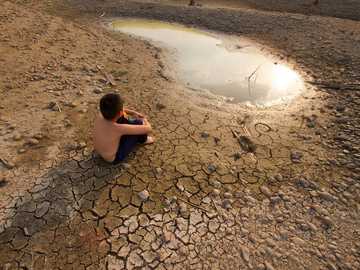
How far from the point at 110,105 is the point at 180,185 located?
1.19m

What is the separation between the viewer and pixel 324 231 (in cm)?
265

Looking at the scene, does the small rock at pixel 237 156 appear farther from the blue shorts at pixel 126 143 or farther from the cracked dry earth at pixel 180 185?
the blue shorts at pixel 126 143

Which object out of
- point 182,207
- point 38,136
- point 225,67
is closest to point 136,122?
point 182,207

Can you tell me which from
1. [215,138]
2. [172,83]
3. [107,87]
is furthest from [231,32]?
[215,138]

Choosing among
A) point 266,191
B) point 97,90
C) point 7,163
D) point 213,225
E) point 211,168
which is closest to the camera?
point 213,225

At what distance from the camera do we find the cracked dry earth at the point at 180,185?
2428 mm

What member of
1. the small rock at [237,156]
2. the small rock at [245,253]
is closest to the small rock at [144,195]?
the small rock at [245,253]

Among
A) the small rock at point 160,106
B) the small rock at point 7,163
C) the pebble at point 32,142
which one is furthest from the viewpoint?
the small rock at point 160,106

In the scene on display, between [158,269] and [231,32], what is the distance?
24.4 ft

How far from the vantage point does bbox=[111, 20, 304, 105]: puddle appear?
5.06m

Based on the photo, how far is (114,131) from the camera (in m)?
2.96

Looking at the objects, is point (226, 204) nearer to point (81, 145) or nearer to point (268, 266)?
point (268, 266)

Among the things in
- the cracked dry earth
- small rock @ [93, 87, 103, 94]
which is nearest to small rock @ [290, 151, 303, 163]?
the cracked dry earth

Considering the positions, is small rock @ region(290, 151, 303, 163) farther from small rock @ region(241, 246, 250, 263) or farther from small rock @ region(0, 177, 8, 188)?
small rock @ region(0, 177, 8, 188)
